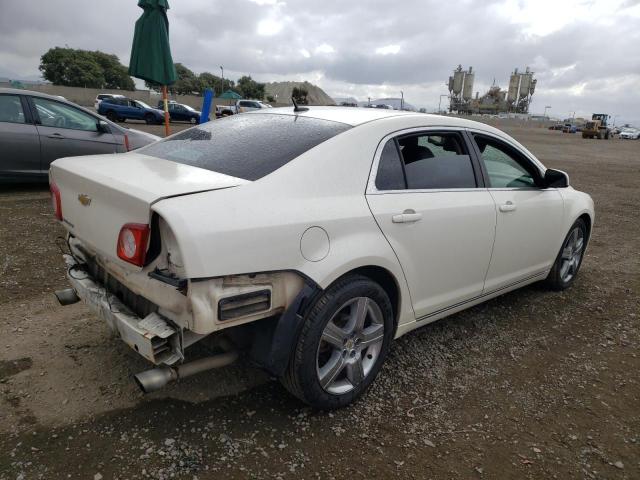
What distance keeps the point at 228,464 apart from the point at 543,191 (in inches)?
124

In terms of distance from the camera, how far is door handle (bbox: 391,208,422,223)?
8.59 ft

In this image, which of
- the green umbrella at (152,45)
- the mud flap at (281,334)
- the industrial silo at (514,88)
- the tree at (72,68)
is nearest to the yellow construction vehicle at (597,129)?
the green umbrella at (152,45)

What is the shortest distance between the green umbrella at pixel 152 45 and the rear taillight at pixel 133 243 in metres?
6.16

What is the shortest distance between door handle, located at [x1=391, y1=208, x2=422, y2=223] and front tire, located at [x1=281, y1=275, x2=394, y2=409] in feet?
1.25

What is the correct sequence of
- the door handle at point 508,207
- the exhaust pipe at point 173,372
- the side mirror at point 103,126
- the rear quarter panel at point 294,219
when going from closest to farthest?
the rear quarter panel at point 294,219 < the exhaust pipe at point 173,372 < the door handle at point 508,207 < the side mirror at point 103,126

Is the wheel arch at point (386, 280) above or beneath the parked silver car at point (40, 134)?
beneath

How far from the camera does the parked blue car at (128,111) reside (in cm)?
2723

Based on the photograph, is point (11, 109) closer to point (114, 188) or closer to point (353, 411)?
point (114, 188)

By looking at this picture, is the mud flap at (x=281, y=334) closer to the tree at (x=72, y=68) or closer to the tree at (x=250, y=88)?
the tree at (x=72, y=68)

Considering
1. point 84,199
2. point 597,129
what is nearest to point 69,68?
point 597,129

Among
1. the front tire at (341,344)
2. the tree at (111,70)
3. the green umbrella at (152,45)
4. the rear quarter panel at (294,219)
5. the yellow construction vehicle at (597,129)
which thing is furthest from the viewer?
the tree at (111,70)

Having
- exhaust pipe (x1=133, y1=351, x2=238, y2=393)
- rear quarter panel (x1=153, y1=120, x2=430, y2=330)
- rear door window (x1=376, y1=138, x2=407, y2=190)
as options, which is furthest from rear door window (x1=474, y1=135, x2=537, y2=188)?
exhaust pipe (x1=133, y1=351, x2=238, y2=393)

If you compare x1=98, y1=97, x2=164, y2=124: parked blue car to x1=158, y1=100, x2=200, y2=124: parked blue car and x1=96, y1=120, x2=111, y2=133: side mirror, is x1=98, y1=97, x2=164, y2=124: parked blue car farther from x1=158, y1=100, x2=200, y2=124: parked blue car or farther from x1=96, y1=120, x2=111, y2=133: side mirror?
x1=96, y1=120, x2=111, y2=133: side mirror

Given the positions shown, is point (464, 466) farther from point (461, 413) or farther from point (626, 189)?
point (626, 189)
